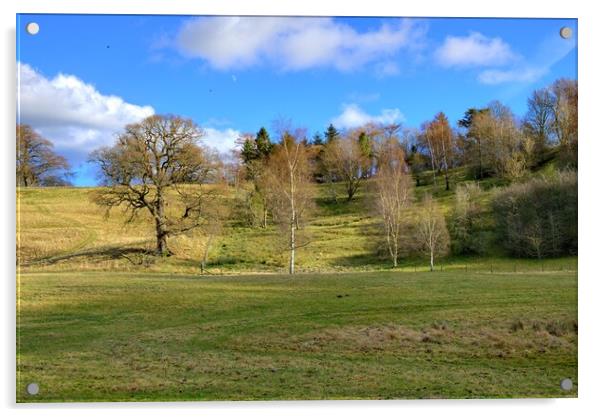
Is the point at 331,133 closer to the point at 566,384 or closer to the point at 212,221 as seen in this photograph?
the point at 212,221

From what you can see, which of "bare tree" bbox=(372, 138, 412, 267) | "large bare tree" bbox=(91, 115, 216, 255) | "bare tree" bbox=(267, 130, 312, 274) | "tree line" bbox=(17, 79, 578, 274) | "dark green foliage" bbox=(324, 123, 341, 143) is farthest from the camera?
"bare tree" bbox=(372, 138, 412, 267)

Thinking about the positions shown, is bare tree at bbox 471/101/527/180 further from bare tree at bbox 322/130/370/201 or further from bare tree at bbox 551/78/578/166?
bare tree at bbox 322/130/370/201

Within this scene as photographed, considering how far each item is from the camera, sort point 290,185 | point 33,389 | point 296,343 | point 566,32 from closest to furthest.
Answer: point 33,389 → point 566,32 → point 296,343 → point 290,185

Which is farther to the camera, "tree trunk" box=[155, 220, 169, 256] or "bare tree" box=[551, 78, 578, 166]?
"tree trunk" box=[155, 220, 169, 256]

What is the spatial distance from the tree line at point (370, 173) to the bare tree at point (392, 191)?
17mm

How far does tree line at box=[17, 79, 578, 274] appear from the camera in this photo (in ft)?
13.8

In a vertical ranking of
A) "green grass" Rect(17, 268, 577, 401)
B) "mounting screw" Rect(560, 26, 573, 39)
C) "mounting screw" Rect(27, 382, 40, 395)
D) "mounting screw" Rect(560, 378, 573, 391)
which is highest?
"mounting screw" Rect(560, 26, 573, 39)

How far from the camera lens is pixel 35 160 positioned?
3.86m

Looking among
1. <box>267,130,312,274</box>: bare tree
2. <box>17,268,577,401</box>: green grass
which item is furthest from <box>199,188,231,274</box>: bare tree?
<box>17,268,577,401</box>: green grass

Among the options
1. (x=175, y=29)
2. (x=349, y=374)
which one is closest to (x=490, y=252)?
(x=349, y=374)

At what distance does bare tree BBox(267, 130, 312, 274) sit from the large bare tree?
35.2 inches

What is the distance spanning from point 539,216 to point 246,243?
3.87 meters

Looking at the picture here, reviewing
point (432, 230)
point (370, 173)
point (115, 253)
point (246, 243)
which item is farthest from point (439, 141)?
point (115, 253)
